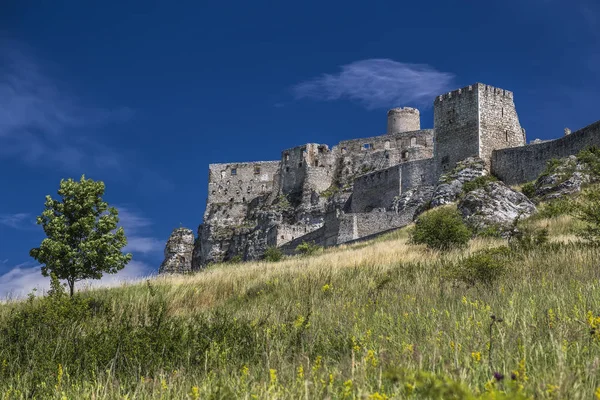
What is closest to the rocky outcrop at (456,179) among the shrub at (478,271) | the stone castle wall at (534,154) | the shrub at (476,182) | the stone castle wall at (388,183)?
the shrub at (476,182)

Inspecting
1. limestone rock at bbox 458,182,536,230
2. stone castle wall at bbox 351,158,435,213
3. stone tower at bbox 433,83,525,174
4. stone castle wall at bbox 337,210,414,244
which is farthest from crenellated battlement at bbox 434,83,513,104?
limestone rock at bbox 458,182,536,230

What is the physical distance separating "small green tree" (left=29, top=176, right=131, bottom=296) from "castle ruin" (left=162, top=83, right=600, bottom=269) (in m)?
19.0

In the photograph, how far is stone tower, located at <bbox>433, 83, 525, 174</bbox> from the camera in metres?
37.2

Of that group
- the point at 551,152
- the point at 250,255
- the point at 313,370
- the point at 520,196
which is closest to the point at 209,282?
the point at 313,370

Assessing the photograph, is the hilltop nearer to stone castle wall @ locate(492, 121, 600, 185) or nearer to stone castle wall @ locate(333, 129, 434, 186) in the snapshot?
stone castle wall @ locate(492, 121, 600, 185)

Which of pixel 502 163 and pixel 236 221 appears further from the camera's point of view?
pixel 236 221

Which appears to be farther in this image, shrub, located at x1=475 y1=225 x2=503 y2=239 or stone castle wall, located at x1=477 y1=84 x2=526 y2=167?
stone castle wall, located at x1=477 y1=84 x2=526 y2=167

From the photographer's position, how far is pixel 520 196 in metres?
27.4

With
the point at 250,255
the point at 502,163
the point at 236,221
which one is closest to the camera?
the point at 502,163

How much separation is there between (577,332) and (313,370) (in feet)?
7.25

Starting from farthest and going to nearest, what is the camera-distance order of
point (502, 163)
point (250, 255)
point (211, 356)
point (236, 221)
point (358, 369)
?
1. point (236, 221)
2. point (250, 255)
3. point (502, 163)
4. point (211, 356)
5. point (358, 369)

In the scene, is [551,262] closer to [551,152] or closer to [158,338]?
[158,338]

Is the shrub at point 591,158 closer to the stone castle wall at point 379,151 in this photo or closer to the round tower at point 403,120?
the stone castle wall at point 379,151

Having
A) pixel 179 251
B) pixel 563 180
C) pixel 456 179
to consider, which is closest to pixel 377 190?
pixel 456 179
